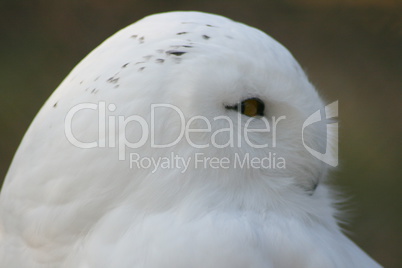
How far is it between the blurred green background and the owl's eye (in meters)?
1.87

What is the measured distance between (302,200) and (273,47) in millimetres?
326

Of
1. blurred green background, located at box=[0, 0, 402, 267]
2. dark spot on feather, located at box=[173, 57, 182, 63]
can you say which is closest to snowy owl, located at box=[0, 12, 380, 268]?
dark spot on feather, located at box=[173, 57, 182, 63]

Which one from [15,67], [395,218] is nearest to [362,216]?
[395,218]

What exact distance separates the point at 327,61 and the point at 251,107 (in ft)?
7.39

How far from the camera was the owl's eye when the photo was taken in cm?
129

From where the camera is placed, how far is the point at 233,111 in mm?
1282

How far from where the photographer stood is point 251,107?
1308 mm

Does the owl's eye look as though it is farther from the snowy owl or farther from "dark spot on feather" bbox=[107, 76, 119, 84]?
"dark spot on feather" bbox=[107, 76, 119, 84]

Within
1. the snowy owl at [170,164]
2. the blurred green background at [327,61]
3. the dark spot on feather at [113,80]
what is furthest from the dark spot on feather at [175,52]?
the blurred green background at [327,61]

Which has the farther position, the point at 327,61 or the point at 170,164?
the point at 327,61

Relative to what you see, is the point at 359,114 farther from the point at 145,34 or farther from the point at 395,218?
the point at 145,34

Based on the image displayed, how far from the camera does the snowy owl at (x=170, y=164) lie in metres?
1.21

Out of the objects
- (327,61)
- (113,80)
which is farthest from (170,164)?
(327,61)

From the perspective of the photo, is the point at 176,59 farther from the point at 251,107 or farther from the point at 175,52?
the point at 251,107
